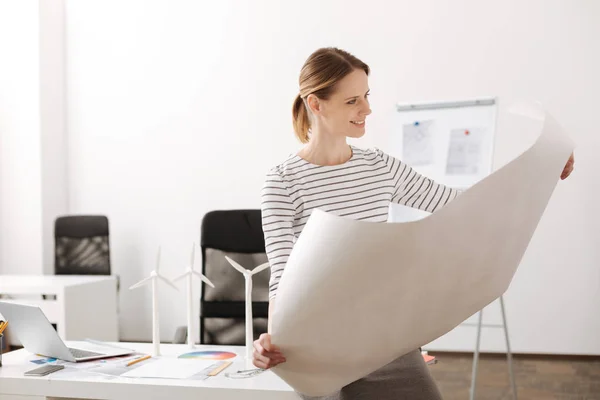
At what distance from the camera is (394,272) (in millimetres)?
941

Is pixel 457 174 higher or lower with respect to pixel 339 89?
lower

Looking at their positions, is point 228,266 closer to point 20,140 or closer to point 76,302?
point 76,302

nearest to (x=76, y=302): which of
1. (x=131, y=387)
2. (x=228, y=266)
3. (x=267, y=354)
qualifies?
(x=228, y=266)

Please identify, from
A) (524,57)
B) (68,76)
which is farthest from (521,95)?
(68,76)

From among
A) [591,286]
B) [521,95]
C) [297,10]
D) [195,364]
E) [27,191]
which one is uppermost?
[297,10]

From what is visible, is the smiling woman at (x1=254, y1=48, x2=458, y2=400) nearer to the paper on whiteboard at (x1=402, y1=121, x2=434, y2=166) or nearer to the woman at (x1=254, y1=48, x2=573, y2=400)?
the woman at (x1=254, y1=48, x2=573, y2=400)

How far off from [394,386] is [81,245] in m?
3.94

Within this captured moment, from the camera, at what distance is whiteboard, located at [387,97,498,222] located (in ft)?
13.5

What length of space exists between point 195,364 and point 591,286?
3410 mm

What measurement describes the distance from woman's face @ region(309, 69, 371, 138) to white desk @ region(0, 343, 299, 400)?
64 centimetres

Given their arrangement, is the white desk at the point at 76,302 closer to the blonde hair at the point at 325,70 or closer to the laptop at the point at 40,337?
the laptop at the point at 40,337

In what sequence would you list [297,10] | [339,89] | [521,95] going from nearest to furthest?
[339,89] → [521,95] → [297,10]

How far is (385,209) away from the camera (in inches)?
59.7

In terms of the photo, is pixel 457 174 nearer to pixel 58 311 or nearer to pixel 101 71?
pixel 58 311
